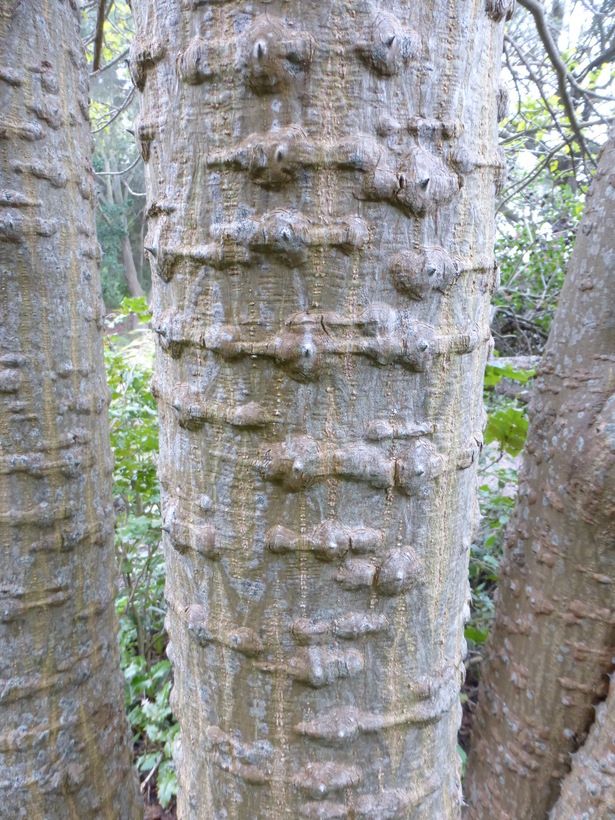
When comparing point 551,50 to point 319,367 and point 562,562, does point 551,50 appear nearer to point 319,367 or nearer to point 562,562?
point 562,562

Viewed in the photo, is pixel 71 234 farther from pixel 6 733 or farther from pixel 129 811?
pixel 129 811

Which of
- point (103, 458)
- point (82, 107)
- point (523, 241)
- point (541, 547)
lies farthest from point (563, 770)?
point (523, 241)

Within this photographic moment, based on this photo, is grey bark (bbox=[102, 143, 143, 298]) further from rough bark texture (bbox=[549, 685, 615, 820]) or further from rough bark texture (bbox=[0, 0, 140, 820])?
rough bark texture (bbox=[549, 685, 615, 820])

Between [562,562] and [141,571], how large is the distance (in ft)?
7.10

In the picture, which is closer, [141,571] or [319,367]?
[319,367]

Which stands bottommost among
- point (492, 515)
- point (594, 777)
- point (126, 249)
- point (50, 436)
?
point (492, 515)

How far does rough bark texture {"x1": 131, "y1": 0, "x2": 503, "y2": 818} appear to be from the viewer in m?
0.52

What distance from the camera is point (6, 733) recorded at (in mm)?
1138

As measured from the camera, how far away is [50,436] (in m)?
1.15

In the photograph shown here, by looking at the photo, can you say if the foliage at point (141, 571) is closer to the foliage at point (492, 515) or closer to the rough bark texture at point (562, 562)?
the foliage at point (492, 515)

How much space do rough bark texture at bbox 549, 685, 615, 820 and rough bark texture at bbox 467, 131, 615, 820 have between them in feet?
0.23

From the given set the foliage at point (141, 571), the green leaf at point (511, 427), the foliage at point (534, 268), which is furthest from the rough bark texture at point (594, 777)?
the foliage at point (534, 268)

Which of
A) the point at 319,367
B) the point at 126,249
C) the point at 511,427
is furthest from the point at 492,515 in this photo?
the point at 126,249

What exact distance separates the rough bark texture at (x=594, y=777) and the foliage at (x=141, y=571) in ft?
5.10
